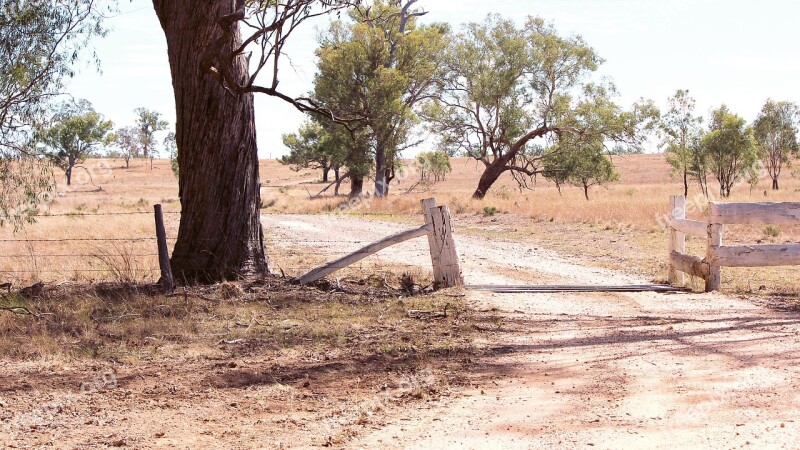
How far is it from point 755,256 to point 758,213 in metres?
0.58

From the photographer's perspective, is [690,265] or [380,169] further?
[380,169]

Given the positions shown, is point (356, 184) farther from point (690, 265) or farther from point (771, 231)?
point (690, 265)

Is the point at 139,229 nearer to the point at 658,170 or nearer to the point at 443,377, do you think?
the point at 443,377

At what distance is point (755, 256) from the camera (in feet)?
33.0

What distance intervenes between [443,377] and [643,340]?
223 centimetres

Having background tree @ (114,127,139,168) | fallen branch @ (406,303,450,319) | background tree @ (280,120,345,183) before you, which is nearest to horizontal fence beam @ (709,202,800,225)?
fallen branch @ (406,303,450,319)

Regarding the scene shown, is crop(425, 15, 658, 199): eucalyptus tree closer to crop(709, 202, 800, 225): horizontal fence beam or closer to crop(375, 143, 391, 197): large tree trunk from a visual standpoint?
crop(375, 143, 391, 197): large tree trunk

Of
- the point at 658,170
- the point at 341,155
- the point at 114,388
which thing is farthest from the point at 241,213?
the point at 658,170

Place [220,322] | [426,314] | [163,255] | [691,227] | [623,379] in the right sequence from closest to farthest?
1. [623,379]
2. [220,322]
3. [426,314]
4. [163,255]
5. [691,227]

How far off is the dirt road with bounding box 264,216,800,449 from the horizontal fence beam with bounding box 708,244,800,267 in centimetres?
57

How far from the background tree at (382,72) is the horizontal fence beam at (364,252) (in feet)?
81.9

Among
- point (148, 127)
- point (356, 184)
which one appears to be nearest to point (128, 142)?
point (148, 127)

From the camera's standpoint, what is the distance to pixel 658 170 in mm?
104125

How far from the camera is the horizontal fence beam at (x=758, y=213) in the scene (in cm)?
990
